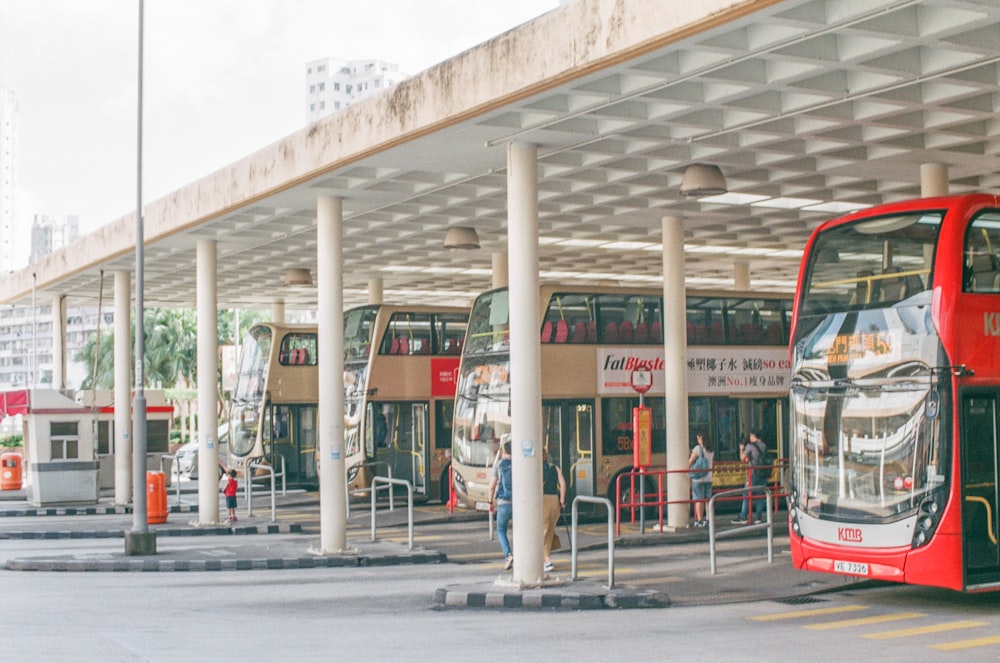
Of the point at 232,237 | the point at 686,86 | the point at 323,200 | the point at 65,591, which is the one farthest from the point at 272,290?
the point at 686,86

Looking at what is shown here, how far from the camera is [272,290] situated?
1340 inches

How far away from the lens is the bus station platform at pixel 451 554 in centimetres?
1390

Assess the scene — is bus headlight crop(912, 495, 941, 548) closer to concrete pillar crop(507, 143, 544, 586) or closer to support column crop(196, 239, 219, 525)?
concrete pillar crop(507, 143, 544, 586)

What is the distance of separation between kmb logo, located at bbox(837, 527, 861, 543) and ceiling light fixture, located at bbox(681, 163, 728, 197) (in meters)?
5.40

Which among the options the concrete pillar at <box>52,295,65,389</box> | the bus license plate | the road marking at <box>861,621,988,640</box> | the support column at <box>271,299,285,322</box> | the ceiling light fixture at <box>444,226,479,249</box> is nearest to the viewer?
the road marking at <box>861,621,988,640</box>

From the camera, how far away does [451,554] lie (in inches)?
720

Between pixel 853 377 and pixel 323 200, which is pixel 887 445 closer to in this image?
pixel 853 377

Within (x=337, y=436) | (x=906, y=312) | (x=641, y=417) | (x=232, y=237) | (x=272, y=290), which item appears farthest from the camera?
(x=272, y=290)

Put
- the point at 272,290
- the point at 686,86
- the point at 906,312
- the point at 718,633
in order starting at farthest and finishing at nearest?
1. the point at 272,290
2. the point at 686,86
3. the point at 906,312
4. the point at 718,633

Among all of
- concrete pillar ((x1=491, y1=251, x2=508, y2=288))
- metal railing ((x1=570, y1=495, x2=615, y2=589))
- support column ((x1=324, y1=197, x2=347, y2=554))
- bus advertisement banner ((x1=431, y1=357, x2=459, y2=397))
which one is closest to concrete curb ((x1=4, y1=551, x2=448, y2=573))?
support column ((x1=324, y1=197, x2=347, y2=554))

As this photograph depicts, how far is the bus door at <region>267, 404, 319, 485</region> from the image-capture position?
1128 inches

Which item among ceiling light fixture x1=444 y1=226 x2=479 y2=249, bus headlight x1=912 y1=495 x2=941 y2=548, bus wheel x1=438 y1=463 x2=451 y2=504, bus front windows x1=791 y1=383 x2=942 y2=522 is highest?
ceiling light fixture x1=444 y1=226 x2=479 y2=249

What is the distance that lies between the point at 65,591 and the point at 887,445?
32.2ft

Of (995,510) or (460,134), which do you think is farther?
(460,134)
